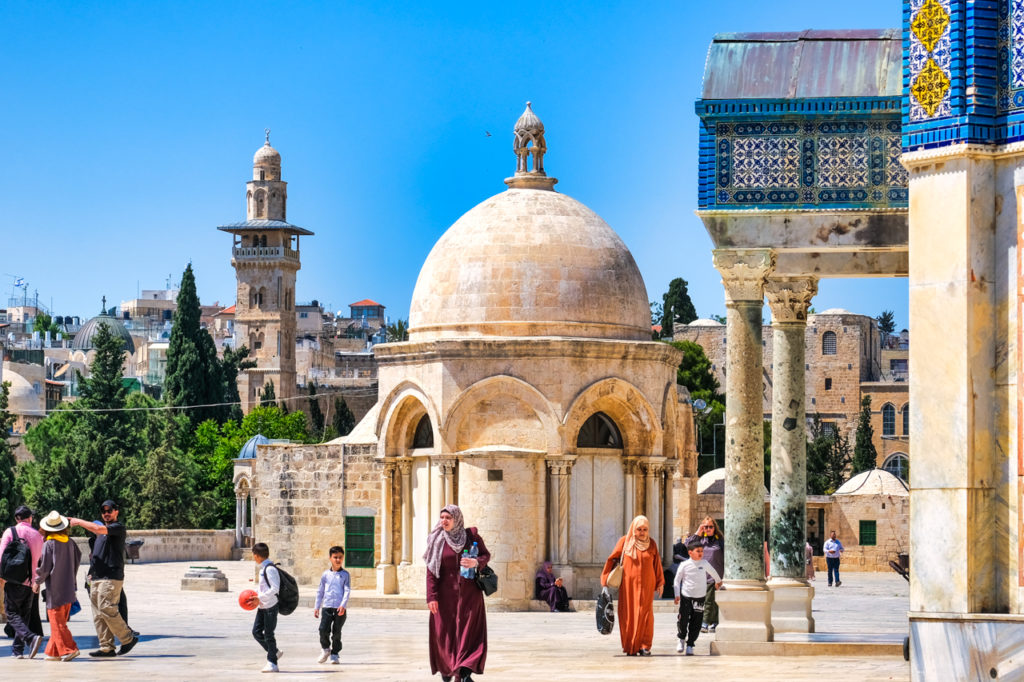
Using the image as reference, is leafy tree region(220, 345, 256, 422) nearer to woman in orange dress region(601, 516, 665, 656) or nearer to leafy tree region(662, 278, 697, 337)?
leafy tree region(662, 278, 697, 337)

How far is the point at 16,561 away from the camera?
1428 centimetres

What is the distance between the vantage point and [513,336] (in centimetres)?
2464

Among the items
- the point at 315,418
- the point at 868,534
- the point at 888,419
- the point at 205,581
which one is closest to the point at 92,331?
the point at 315,418

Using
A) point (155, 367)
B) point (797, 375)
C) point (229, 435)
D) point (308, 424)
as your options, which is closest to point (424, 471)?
point (797, 375)

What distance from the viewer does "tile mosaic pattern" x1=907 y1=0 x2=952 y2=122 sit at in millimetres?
9211

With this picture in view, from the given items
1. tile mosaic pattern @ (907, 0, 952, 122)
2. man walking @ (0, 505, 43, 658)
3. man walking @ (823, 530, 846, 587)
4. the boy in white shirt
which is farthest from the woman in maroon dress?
man walking @ (823, 530, 846, 587)

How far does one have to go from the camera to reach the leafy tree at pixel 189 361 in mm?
72125

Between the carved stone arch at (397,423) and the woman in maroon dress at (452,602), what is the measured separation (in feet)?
45.9

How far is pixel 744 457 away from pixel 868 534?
88.7 feet

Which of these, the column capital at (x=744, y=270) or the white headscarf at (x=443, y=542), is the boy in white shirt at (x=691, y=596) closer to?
the column capital at (x=744, y=270)

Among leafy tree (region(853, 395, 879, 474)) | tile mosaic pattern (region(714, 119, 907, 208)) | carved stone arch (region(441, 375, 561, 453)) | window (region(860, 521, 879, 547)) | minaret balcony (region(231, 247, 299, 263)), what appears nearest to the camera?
tile mosaic pattern (region(714, 119, 907, 208))

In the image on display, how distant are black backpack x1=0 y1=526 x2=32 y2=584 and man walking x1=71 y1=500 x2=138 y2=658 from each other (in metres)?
0.52

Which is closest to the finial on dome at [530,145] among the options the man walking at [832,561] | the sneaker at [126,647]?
the man walking at [832,561]

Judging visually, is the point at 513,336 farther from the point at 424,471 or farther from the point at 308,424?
the point at 308,424
